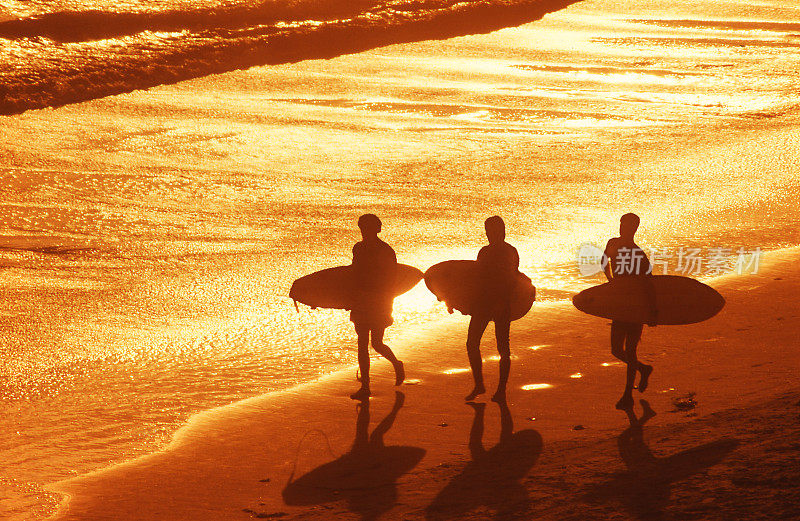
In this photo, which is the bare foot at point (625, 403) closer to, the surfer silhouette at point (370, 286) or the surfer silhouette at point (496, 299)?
the surfer silhouette at point (496, 299)

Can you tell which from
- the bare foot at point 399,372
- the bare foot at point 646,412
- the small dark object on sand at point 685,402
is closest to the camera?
the bare foot at point 646,412

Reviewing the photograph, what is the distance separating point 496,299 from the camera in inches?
345

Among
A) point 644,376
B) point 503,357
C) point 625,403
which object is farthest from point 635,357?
point 503,357

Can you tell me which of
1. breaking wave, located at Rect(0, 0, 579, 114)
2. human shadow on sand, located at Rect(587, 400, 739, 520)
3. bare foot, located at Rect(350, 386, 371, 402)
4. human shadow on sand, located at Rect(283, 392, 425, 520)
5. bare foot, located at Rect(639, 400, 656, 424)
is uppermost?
breaking wave, located at Rect(0, 0, 579, 114)

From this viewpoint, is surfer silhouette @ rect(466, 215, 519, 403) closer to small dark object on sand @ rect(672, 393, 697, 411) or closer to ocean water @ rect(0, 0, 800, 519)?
small dark object on sand @ rect(672, 393, 697, 411)

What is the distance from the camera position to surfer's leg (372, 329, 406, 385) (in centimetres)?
909

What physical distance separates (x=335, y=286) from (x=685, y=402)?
2.94 metres

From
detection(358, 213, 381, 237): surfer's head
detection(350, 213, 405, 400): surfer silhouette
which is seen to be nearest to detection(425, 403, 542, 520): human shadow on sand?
detection(350, 213, 405, 400): surfer silhouette

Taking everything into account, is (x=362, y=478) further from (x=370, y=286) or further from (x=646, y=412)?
(x=646, y=412)

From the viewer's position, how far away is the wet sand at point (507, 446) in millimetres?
6809

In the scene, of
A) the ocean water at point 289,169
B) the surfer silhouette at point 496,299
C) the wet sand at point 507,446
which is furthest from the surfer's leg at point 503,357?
the ocean water at point 289,169

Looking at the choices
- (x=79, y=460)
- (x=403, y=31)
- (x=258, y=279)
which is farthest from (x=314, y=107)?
(x=79, y=460)

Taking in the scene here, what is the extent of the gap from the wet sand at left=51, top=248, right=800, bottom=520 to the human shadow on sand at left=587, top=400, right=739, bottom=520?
0.05ft

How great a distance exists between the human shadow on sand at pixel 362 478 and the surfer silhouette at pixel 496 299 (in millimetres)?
944
